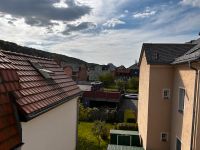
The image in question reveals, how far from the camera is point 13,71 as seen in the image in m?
6.21

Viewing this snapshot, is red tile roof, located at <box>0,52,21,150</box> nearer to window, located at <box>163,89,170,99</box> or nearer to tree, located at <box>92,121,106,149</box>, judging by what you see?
window, located at <box>163,89,170,99</box>

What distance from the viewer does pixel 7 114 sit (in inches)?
211

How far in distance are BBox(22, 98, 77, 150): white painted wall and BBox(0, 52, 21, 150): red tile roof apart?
57cm

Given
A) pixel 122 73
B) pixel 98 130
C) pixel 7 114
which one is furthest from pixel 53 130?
pixel 122 73

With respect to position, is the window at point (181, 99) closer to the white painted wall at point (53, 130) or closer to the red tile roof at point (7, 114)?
the white painted wall at point (53, 130)

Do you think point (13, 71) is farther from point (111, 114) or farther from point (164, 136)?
point (111, 114)

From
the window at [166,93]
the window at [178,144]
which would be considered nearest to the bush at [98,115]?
the window at [166,93]

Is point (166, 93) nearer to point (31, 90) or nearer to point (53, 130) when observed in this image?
point (53, 130)

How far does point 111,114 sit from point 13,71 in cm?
2435

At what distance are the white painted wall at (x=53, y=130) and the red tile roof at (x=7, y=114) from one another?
569 millimetres

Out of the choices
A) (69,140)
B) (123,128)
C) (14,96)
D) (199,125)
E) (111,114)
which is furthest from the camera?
(111,114)

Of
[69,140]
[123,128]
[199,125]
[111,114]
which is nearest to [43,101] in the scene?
[69,140]

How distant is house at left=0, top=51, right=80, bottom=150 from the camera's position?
5.40 m

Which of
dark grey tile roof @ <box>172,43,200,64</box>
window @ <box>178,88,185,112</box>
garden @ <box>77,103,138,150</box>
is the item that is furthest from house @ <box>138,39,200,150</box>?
garden @ <box>77,103,138,150</box>
